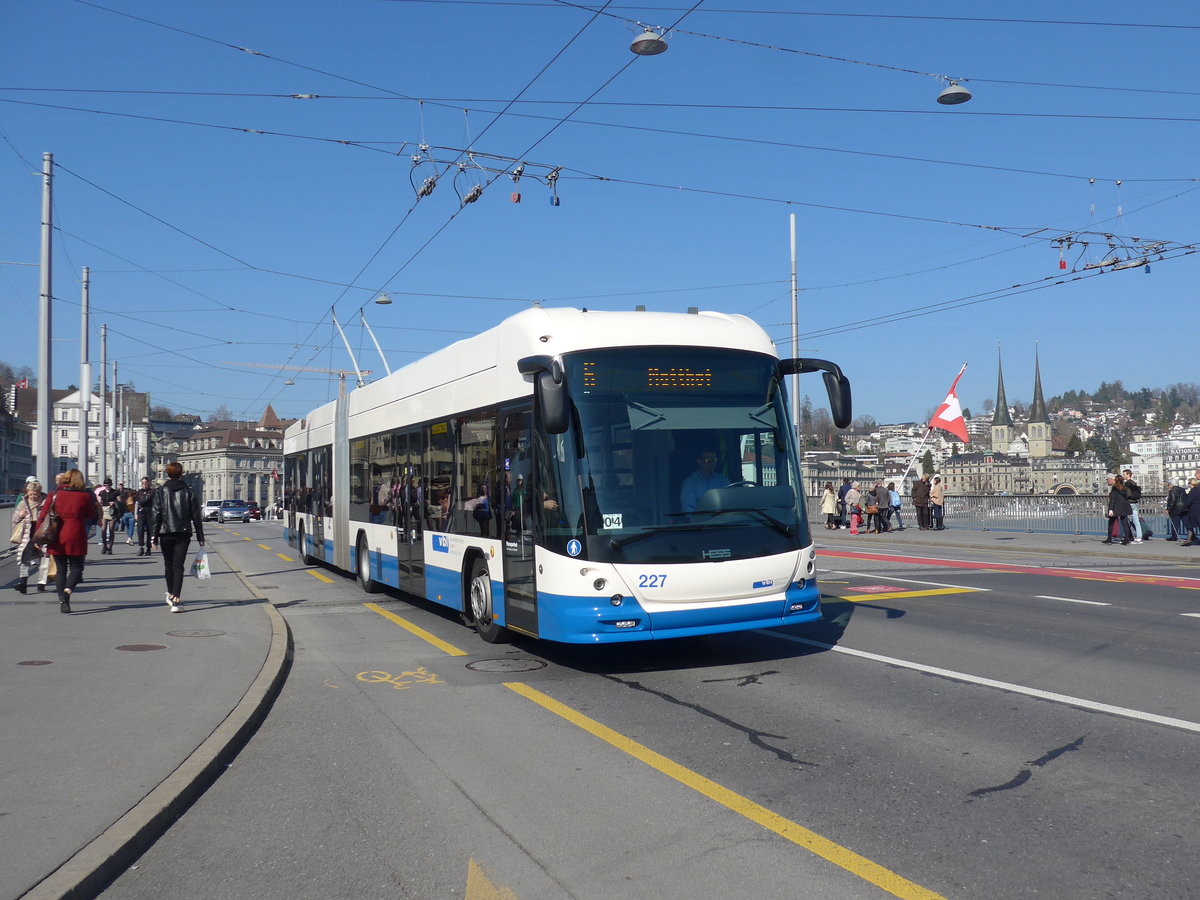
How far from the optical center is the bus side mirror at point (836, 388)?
32.1 feet

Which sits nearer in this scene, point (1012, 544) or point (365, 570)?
point (365, 570)

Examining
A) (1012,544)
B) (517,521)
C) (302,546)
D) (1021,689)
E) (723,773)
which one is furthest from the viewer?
(1012,544)

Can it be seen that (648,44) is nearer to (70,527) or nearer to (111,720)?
(70,527)

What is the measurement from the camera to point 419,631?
12445 mm

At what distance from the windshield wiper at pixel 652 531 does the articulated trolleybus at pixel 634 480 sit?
1 cm

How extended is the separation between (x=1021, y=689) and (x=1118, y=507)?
2087cm

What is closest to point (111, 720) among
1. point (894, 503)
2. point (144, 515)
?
point (144, 515)

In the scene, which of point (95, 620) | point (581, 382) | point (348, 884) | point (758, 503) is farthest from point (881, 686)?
point (95, 620)

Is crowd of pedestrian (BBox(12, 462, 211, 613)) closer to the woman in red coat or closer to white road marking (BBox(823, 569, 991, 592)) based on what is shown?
the woman in red coat

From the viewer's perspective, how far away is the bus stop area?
4.82 meters

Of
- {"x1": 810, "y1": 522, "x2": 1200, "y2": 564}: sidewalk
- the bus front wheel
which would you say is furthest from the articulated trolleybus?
{"x1": 810, "y1": 522, "x2": 1200, "y2": 564}: sidewalk

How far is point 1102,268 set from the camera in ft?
78.1

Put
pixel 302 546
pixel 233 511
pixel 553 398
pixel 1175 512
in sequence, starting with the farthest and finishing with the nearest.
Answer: pixel 233 511 → pixel 1175 512 → pixel 302 546 → pixel 553 398

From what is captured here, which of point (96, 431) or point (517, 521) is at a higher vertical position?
point (96, 431)
